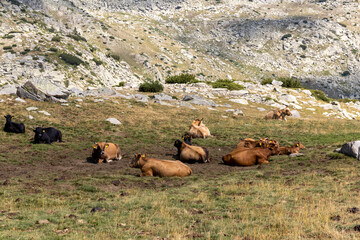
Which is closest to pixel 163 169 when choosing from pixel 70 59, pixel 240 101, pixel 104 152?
pixel 104 152

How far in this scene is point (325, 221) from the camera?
7918 millimetres

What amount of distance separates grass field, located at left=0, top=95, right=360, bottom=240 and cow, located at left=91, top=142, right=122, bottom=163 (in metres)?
0.53

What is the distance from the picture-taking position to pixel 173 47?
157 m

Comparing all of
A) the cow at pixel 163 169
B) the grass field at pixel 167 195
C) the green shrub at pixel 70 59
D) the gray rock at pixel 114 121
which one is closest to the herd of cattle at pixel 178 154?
the cow at pixel 163 169

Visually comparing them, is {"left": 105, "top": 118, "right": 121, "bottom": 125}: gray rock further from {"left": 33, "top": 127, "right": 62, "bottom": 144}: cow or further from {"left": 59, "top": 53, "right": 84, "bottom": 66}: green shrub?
{"left": 59, "top": 53, "right": 84, "bottom": 66}: green shrub

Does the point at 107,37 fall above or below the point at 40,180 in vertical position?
below

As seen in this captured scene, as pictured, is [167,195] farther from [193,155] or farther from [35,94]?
[35,94]

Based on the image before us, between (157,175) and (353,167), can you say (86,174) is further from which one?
(353,167)

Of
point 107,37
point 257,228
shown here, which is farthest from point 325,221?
point 107,37

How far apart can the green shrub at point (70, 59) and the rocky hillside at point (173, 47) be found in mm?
372

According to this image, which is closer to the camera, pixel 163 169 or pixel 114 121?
pixel 163 169

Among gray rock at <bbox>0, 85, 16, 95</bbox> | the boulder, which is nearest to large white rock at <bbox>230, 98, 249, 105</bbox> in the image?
the boulder

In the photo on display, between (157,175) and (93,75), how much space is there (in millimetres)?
91393

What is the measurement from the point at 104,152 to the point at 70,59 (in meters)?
87.3
